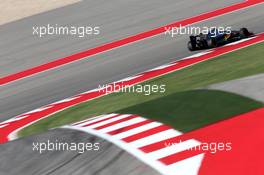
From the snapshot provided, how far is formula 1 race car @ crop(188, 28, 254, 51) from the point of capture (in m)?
13.9

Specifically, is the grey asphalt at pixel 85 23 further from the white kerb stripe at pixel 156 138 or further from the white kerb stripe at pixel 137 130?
the white kerb stripe at pixel 156 138

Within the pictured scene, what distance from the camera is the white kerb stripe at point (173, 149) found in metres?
5.89

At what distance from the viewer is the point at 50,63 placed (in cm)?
1628

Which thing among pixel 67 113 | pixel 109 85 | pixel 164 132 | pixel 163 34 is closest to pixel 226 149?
pixel 164 132

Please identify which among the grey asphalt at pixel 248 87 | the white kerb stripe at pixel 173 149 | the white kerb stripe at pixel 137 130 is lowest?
the white kerb stripe at pixel 137 130

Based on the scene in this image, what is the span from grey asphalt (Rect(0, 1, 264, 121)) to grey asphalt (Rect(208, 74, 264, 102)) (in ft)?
18.5

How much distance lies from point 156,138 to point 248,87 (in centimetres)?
181

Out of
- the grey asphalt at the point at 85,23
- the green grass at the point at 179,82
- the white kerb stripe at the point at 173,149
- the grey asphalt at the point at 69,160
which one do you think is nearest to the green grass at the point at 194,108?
the white kerb stripe at the point at 173,149

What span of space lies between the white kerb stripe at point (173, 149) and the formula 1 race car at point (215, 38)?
7932 millimetres

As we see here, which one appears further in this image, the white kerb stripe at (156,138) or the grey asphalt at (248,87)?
the grey asphalt at (248,87)

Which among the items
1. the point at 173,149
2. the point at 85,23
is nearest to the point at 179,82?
the point at 173,149

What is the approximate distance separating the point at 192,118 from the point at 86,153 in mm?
1466

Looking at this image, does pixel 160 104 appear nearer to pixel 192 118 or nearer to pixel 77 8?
pixel 192 118

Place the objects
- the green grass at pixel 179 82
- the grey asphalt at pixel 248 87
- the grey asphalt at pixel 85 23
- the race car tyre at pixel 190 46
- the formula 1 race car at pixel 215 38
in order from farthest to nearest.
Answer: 1. the grey asphalt at pixel 85 23
2. the race car tyre at pixel 190 46
3. the formula 1 race car at pixel 215 38
4. the green grass at pixel 179 82
5. the grey asphalt at pixel 248 87
